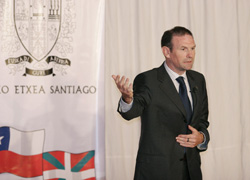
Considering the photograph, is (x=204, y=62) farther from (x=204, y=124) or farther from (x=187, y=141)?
(x=187, y=141)

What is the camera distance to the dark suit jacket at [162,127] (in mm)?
2836

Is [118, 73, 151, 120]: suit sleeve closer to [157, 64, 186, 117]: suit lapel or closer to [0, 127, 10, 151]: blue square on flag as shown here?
[157, 64, 186, 117]: suit lapel

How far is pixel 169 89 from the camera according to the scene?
2.90m

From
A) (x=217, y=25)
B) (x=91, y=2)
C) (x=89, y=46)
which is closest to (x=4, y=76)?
(x=89, y=46)

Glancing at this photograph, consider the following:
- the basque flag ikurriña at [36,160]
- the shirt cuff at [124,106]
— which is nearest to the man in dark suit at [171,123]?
the shirt cuff at [124,106]

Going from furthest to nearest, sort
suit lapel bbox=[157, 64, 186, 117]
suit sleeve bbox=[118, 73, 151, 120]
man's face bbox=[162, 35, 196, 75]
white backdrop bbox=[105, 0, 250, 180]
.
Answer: white backdrop bbox=[105, 0, 250, 180] → man's face bbox=[162, 35, 196, 75] → suit lapel bbox=[157, 64, 186, 117] → suit sleeve bbox=[118, 73, 151, 120]

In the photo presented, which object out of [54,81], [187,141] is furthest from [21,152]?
[187,141]

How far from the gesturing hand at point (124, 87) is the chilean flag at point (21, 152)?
152cm

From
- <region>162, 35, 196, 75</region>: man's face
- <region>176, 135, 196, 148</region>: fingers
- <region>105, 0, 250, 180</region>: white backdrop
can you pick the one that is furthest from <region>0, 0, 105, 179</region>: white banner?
<region>176, 135, 196, 148</region>: fingers

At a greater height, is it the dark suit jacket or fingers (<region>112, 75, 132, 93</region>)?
fingers (<region>112, 75, 132, 93</region>)

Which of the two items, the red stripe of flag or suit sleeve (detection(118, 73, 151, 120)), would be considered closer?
suit sleeve (detection(118, 73, 151, 120))

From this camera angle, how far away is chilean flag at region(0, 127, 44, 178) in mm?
3574

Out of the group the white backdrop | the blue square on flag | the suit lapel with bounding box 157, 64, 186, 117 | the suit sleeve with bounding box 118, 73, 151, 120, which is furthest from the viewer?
the white backdrop

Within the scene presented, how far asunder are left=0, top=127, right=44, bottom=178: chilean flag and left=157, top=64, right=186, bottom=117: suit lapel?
1.50 metres
